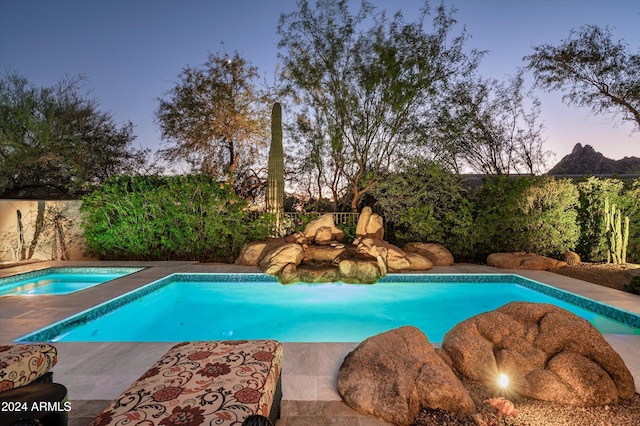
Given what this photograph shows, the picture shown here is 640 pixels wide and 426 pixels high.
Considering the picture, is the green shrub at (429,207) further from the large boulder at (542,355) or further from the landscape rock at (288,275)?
the large boulder at (542,355)

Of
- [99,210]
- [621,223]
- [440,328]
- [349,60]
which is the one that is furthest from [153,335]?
[621,223]

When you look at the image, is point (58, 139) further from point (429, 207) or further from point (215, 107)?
point (429, 207)

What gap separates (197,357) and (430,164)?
8752 mm

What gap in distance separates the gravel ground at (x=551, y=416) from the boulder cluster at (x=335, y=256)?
453cm

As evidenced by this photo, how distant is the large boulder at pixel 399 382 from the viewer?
7.56ft

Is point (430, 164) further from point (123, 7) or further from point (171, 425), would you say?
point (123, 7)

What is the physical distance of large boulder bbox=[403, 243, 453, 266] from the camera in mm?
8320

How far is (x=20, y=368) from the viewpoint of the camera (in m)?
1.94

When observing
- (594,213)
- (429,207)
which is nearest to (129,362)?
→ (429,207)

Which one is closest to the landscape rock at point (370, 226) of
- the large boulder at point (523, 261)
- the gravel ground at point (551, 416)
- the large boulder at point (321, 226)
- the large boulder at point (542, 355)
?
the large boulder at point (321, 226)

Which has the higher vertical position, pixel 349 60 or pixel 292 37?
pixel 292 37

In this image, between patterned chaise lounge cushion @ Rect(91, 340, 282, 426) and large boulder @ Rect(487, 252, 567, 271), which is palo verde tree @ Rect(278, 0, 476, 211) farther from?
patterned chaise lounge cushion @ Rect(91, 340, 282, 426)

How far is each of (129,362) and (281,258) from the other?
14.0ft

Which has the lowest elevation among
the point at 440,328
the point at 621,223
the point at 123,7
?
the point at 440,328
